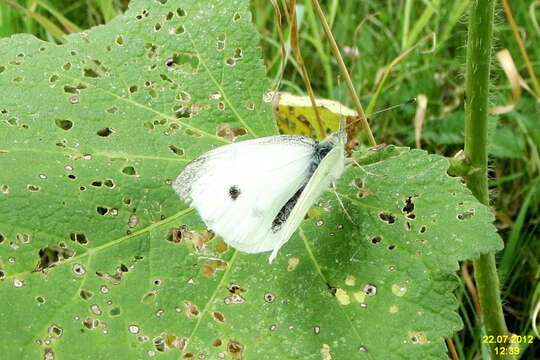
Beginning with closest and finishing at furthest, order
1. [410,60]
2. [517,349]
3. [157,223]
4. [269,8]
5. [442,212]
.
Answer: [442,212] → [157,223] → [517,349] → [410,60] → [269,8]

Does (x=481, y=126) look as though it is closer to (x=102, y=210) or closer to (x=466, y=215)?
(x=466, y=215)

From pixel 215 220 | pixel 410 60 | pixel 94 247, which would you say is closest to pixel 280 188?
pixel 215 220

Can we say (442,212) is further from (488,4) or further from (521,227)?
(521,227)

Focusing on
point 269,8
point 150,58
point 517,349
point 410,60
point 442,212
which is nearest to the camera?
point 442,212

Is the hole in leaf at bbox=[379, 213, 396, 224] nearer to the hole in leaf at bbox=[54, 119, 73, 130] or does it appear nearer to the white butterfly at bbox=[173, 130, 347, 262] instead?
the white butterfly at bbox=[173, 130, 347, 262]

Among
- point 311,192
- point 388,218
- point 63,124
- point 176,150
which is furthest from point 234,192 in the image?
point 63,124

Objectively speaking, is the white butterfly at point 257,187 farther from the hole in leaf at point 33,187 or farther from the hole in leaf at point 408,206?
the hole in leaf at point 33,187
